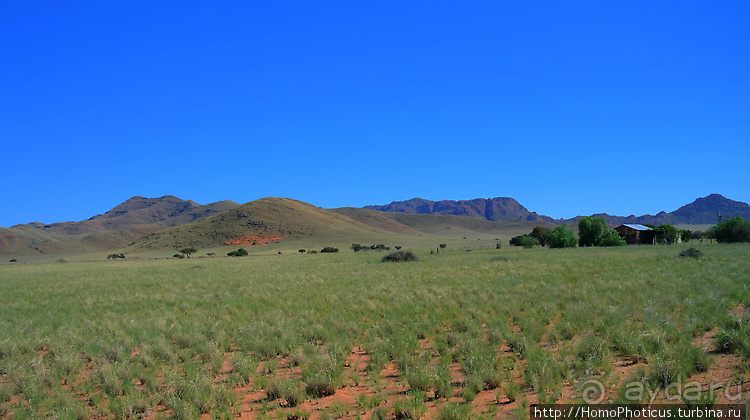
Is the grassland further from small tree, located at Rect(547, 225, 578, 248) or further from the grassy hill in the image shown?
the grassy hill

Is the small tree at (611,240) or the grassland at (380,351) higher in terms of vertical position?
the small tree at (611,240)

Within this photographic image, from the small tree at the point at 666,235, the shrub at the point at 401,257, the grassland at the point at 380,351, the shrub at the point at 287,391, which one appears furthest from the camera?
the small tree at the point at 666,235

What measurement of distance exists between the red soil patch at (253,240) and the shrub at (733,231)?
89374mm

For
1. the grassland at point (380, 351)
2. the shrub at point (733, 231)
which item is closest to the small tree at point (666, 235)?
the shrub at point (733, 231)

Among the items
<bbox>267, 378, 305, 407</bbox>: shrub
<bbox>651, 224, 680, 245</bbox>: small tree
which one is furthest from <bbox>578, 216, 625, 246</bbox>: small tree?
<bbox>267, 378, 305, 407</bbox>: shrub

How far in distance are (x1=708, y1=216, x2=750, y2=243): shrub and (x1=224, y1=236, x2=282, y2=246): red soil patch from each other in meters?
89.4

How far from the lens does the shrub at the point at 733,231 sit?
68.4 m

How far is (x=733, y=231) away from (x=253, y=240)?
9583cm

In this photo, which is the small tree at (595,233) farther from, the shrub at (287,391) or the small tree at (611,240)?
the shrub at (287,391)

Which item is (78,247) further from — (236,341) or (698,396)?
(698,396)

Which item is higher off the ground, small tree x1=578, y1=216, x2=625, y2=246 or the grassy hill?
the grassy hill

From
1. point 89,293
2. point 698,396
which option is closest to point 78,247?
point 89,293

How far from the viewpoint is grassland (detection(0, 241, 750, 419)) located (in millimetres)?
8141

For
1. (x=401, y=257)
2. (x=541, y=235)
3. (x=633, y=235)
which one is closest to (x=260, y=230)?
(x=541, y=235)
